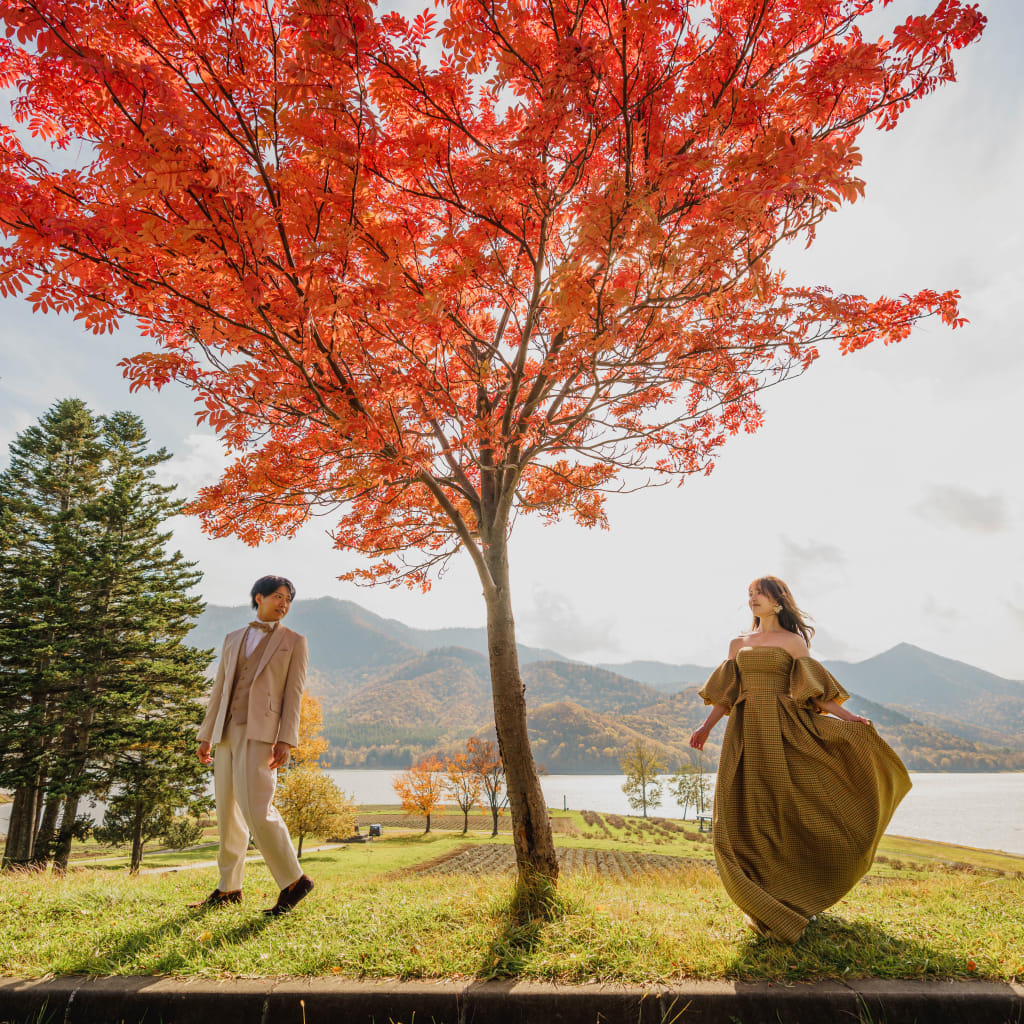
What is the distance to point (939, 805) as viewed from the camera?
9138cm

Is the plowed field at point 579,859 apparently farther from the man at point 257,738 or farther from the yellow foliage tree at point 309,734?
the man at point 257,738

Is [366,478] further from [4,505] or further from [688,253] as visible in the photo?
[4,505]

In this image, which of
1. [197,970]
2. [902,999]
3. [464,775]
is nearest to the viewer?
[902,999]

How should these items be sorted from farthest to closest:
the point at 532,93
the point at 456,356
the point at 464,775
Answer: the point at 464,775 < the point at 456,356 < the point at 532,93

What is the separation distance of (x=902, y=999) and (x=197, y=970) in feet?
9.87

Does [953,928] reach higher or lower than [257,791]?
lower

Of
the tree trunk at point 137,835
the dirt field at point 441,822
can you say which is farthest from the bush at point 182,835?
the dirt field at point 441,822

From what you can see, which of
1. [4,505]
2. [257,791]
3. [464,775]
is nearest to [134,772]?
[4,505]

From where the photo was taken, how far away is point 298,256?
340 cm

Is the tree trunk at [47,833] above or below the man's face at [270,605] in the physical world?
below

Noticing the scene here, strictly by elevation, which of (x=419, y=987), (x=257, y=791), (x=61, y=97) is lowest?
(x=419, y=987)

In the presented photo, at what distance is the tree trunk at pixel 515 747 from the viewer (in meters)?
3.90

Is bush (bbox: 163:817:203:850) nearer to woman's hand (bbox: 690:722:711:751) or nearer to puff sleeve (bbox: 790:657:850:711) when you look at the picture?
woman's hand (bbox: 690:722:711:751)

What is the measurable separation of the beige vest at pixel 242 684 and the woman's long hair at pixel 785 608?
339cm
